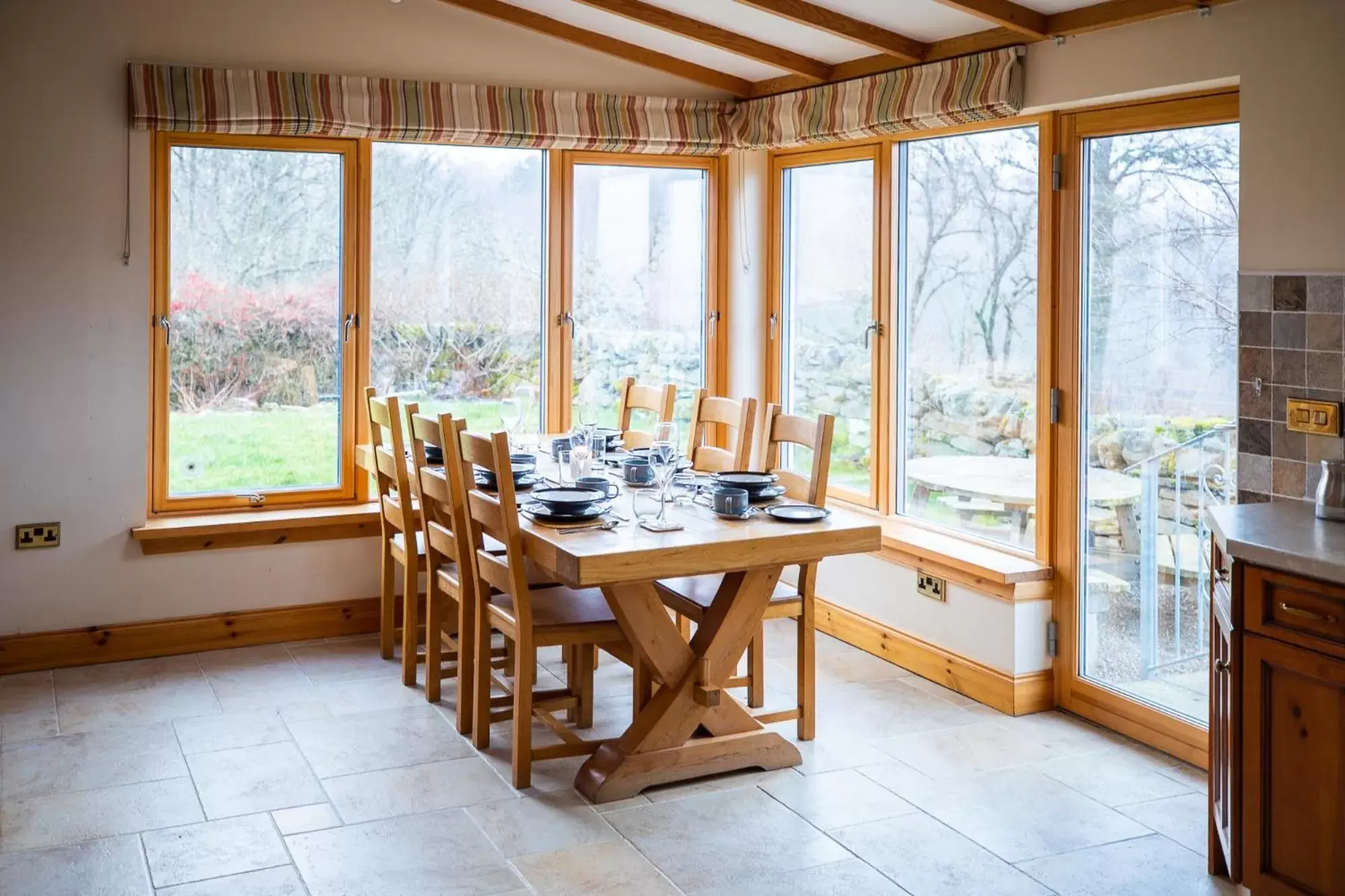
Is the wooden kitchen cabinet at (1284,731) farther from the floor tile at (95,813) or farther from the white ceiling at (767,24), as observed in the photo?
the floor tile at (95,813)

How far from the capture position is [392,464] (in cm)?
471

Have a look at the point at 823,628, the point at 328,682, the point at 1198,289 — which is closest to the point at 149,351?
the point at 328,682

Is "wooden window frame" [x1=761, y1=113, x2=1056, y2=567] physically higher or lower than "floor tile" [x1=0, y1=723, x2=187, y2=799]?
higher

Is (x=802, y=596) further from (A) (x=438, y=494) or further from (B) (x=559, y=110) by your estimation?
(B) (x=559, y=110)

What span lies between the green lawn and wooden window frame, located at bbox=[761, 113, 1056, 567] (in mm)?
1948

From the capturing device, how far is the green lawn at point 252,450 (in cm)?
500

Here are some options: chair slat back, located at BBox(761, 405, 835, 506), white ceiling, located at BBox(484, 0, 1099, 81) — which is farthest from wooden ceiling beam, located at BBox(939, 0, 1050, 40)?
chair slat back, located at BBox(761, 405, 835, 506)

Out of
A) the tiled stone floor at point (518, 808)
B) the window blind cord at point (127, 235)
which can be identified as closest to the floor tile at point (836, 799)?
the tiled stone floor at point (518, 808)

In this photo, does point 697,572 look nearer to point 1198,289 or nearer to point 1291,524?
point 1291,524

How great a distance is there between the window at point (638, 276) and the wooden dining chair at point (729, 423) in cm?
90

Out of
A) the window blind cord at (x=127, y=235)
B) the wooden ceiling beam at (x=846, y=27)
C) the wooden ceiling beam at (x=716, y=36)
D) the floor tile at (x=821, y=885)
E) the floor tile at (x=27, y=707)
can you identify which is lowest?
the floor tile at (x=821, y=885)

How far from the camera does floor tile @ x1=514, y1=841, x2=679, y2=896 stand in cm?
303

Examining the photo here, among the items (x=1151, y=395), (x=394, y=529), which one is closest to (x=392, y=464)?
(x=394, y=529)

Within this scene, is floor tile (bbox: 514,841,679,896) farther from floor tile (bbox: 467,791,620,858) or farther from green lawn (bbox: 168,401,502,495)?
green lawn (bbox: 168,401,502,495)
